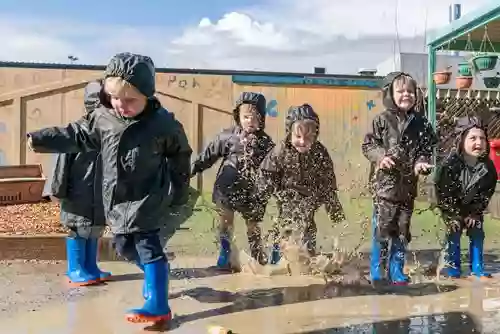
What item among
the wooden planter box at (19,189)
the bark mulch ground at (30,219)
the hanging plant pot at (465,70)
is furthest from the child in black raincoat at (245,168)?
the hanging plant pot at (465,70)

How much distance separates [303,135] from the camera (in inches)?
183

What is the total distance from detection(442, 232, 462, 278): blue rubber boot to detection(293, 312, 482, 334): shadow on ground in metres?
1.14

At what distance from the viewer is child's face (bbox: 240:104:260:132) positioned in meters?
5.01

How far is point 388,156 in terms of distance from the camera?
441 cm

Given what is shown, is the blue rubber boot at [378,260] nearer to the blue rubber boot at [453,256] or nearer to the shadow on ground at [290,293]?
the shadow on ground at [290,293]

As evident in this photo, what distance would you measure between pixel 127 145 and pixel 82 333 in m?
1.07

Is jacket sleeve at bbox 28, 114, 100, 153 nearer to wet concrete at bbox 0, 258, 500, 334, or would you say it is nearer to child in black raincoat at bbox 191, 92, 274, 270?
wet concrete at bbox 0, 258, 500, 334

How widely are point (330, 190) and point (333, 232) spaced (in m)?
2.54

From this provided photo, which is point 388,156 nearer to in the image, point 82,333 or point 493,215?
point 82,333

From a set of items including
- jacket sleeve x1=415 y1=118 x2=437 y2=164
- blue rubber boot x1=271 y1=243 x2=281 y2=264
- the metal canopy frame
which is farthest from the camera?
the metal canopy frame

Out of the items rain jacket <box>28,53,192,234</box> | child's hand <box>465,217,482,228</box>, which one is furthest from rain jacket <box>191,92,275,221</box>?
child's hand <box>465,217,482,228</box>

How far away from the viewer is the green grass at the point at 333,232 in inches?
239

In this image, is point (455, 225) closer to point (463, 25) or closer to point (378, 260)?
point (378, 260)

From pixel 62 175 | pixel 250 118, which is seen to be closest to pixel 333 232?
pixel 250 118
